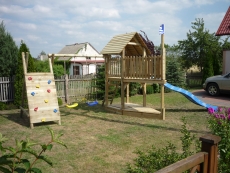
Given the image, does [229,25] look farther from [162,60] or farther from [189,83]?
[162,60]

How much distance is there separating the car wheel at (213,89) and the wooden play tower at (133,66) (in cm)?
569

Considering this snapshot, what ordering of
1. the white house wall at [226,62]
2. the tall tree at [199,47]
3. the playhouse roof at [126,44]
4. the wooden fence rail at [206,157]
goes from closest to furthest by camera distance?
the wooden fence rail at [206,157], the playhouse roof at [126,44], the white house wall at [226,62], the tall tree at [199,47]

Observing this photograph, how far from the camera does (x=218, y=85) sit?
12922 mm

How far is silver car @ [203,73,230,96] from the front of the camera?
40.9 feet

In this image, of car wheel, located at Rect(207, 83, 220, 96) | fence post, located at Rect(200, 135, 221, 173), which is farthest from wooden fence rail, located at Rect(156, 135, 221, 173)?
car wheel, located at Rect(207, 83, 220, 96)

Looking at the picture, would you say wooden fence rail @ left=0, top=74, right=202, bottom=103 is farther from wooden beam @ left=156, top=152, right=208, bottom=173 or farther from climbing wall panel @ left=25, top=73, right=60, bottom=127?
wooden beam @ left=156, top=152, right=208, bottom=173

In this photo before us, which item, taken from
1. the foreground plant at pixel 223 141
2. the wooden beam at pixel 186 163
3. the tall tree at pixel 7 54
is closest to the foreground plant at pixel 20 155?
the wooden beam at pixel 186 163

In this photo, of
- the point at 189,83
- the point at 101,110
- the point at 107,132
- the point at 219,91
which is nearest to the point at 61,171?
the point at 107,132

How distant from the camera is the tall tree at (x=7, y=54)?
10.5 metres

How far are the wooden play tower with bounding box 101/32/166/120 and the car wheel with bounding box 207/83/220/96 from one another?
5690mm

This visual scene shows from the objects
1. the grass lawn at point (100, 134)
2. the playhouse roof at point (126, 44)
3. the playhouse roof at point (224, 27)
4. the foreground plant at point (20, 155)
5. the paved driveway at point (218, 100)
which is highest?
the playhouse roof at point (224, 27)

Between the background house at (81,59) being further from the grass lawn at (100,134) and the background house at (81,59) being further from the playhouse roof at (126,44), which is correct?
the grass lawn at (100,134)

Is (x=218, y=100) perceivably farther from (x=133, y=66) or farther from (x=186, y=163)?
(x=186, y=163)

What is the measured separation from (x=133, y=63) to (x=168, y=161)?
595 centimetres
